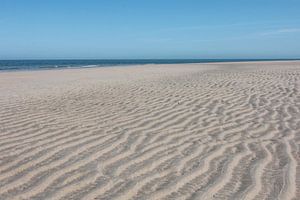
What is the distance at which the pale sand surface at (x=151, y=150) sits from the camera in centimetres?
376

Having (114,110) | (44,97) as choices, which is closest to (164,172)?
(114,110)

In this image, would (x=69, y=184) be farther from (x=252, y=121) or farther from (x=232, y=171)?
(x=252, y=121)

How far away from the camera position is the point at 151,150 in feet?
16.6

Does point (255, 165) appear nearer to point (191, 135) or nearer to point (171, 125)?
point (191, 135)

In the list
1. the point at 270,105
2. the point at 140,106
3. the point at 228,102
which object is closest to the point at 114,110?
the point at 140,106

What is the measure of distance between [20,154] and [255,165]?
2664 millimetres

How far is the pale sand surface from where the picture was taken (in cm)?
376

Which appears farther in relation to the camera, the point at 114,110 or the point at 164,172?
the point at 114,110

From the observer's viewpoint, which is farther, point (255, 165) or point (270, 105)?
point (270, 105)

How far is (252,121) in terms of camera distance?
6.88 m

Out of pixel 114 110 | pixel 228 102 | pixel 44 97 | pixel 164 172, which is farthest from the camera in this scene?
pixel 44 97

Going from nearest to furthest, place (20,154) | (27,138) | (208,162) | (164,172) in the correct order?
(164,172)
(208,162)
(20,154)
(27,138)

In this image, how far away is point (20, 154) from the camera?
4883 mm

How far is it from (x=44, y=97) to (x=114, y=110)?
10.4ft
